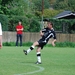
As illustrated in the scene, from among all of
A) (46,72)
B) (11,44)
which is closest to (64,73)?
(46,72)

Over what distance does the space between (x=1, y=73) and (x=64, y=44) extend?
25.1 meters

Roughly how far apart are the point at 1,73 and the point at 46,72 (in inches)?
60.1

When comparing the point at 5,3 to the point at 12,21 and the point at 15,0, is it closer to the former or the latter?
the point at 15,0

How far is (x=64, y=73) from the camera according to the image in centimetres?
1302

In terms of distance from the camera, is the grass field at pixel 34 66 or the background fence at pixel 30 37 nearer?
the grass field at pixel 34 66

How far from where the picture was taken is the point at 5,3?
175ft

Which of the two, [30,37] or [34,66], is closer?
[34,66]

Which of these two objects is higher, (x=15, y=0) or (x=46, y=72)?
(x=15, y=0)

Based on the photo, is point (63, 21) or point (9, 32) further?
point (63, 21)

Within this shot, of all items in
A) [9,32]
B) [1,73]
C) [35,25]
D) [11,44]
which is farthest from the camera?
[35,25]

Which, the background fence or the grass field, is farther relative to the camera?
the background fence

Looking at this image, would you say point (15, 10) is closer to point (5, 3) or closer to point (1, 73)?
point (5, 3)

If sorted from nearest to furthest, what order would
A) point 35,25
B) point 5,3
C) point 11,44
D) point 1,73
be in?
point 1,73 → point 11,44 → point 35,25 → point 5,3

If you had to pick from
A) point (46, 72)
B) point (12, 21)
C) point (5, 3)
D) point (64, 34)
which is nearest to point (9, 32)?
point (12, 21)
